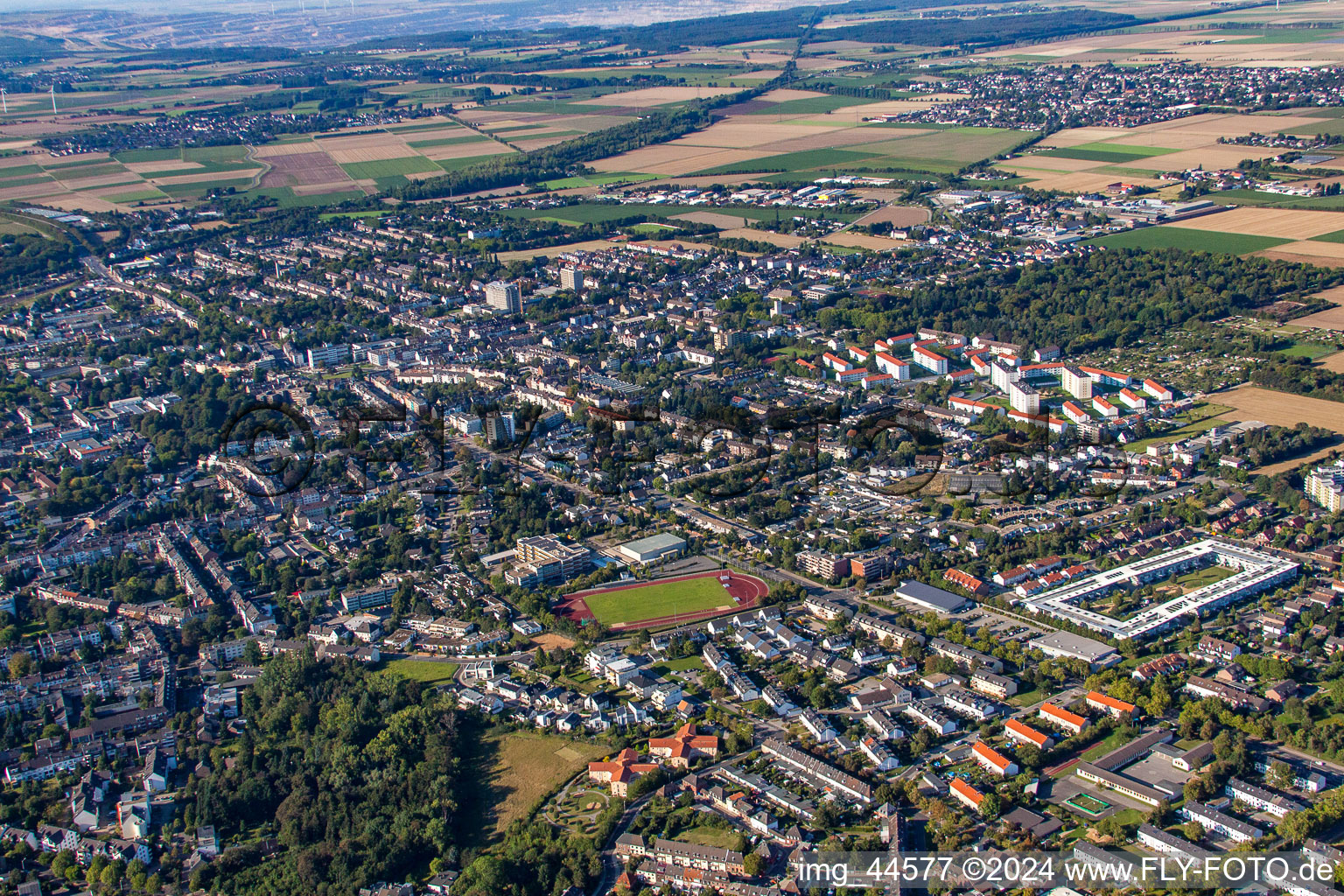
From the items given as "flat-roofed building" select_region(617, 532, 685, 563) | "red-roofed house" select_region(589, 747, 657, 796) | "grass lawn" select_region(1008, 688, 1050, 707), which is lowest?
"red-roofed house" select_region(589, 747, 657, 796)

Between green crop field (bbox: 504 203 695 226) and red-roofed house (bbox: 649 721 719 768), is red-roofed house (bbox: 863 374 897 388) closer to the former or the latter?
red-roofed house (bbox: 649 721 719 768)

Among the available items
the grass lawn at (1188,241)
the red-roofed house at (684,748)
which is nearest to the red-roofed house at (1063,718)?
the red-roofed house at (684,748)

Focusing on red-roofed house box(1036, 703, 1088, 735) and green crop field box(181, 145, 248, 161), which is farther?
green crop field box(181, 145, 248, 161)

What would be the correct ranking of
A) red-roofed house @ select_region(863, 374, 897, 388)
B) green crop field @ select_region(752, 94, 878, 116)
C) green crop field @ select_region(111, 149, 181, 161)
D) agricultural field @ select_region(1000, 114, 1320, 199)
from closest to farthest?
red-roofed house @ select_region(863, 374, 897, 388)
agricultural field @ select_region(1000, 114, 1320, 199)
green crop field @ select_region(111, 149, 181, 161)
green crop field @ select_region(752, 94, 878, 116)

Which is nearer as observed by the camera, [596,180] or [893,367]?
[893,367]

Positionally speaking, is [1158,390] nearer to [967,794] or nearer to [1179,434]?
[1179,434]

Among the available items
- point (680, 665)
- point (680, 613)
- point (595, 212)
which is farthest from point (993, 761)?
point (595, 212)

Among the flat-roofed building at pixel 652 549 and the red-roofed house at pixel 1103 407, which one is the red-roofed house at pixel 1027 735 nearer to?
the flat-roofed building at pixel 652 549

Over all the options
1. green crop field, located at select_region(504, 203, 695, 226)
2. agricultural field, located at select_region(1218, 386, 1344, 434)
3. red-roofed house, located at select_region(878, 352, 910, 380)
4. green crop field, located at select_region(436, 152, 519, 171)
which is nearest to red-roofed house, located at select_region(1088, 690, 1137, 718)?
agricultural field, located at select_region(1218, 386, 1344, 434)
